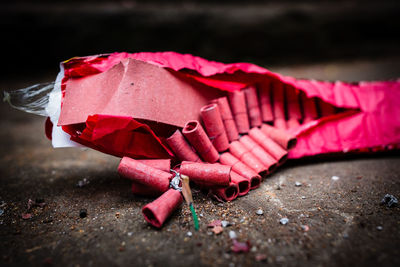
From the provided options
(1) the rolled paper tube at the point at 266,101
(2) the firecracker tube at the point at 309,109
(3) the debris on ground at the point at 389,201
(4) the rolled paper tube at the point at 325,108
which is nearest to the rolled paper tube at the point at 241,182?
(1) the rolled paper tube at the point at 266,101

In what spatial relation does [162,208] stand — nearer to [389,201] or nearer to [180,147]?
[180,147]

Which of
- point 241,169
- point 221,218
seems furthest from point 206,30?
point 221,218

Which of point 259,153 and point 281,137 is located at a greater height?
point 281,137

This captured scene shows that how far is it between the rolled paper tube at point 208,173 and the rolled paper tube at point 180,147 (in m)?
0.17

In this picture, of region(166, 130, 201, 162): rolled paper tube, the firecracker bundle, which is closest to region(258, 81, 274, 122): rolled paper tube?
the firecracker bundle

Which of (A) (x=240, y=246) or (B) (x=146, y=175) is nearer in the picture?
(A) (x=240, y=246)

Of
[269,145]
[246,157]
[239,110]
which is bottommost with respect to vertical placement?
[246,157]

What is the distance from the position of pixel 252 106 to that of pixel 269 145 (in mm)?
519

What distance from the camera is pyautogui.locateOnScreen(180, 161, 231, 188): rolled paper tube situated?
1.96 m

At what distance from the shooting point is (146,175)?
79.5 inches

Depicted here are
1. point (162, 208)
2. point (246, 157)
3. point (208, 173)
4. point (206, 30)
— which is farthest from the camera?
point (206, 30)

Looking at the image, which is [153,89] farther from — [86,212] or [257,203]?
[257,203]

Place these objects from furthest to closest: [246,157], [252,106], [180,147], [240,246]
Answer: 1. [252,106]
2. [246,157]
3. [180,147]
4. [240,246]

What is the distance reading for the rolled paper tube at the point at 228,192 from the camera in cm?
205
